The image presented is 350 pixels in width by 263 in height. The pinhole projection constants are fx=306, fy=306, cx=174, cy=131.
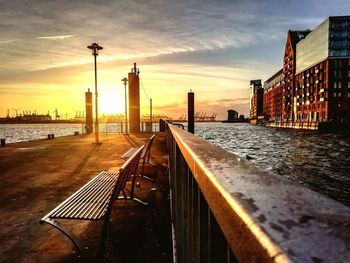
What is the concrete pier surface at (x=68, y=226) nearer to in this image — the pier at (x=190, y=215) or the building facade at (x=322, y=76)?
the pier at (x=190, y=215)

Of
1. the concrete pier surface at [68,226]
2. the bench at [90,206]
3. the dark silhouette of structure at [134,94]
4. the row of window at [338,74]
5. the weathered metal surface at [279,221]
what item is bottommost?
the concrete pier surface at [68,226]

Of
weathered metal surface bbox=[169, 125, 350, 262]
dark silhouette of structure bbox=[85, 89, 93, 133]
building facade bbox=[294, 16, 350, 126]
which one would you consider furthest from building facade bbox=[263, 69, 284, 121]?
weathered metal surface bbox=[169, 125, 350, 262]

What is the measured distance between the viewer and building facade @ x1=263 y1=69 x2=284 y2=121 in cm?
14912

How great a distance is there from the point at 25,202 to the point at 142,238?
9.83ft

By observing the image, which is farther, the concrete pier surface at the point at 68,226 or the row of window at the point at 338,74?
the row of window at the point at 338,74

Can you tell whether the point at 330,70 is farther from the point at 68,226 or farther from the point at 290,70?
the point at 68,226

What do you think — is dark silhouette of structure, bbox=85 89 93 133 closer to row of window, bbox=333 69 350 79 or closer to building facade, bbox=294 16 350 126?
building facade, bbox=294 16 350 126

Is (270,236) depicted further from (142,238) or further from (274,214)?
(142,238)

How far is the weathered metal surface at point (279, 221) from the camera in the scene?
526 mm

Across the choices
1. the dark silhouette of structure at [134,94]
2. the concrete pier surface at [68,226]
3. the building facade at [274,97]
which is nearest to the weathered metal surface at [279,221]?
the concrete pier surface at [68,226]

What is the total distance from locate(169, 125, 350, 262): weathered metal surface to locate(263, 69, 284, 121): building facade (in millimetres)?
147238

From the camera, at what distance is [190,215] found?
2.08m

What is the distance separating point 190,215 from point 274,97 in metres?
167

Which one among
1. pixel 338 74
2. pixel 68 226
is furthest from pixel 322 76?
pixel 68 226
